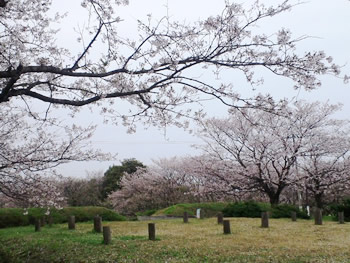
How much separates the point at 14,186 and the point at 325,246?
7.41 metres

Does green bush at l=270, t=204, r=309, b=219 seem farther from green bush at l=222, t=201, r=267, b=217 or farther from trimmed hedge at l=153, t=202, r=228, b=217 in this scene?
trimmed hedge at l=153, t=202, r=228, b=217

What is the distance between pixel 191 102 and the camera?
6.37 m

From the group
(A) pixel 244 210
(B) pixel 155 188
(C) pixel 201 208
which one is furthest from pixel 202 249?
(B) pixel 155 188

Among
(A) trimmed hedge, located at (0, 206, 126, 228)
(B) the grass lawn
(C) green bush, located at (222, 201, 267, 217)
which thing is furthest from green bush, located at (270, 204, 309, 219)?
(A) trimmed hedge, located at (0, 206, 126, 228)

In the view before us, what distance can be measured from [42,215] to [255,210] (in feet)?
34.0

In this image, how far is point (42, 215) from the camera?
678 inches

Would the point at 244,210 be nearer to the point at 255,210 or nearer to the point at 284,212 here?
the point at 255,210

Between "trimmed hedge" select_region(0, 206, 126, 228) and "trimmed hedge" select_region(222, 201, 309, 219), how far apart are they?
6.15m

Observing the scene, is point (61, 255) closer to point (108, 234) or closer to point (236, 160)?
point (108, 234)

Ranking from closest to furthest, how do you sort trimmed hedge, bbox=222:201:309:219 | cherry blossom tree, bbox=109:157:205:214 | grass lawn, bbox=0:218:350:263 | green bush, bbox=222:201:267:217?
1. grass lawn, bbox=0:218:350:263
2. trimmed hedge, bbox=222:201:309:219
3. green bush, bbox=222:201:267:217
4. cherry blossom tree, bbox=109:157:205:214

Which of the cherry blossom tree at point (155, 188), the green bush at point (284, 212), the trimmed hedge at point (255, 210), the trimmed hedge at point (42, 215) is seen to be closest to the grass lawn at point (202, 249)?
the green bush at point (284, 212)

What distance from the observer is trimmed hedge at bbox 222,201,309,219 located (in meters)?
16.4

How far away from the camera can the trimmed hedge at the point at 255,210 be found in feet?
53.9

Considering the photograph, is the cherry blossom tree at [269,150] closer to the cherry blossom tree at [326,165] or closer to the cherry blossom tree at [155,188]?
the cherry blossom tree at [326,165]
